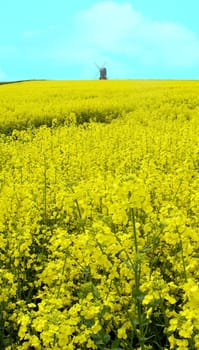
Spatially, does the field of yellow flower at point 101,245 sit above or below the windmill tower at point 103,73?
below

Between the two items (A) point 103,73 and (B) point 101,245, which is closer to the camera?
(B) point 101,245

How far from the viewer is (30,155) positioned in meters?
9.75

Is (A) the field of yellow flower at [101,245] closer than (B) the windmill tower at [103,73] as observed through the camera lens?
Yes

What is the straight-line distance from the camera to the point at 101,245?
3350 mm

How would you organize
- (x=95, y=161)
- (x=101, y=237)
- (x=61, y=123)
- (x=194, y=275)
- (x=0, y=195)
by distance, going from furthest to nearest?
(x=61, y=123)
(x=95, y=161)
(x=0, y=195)
(x=194, y=275)
(x=101, y=237)

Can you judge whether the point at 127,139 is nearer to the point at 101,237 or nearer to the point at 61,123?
the point at 61,123

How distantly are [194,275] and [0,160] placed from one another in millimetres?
6663

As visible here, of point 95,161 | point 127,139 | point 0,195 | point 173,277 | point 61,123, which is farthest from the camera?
point 61,123

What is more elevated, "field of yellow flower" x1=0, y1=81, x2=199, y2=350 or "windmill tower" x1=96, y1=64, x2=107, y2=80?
"windmill tower" x1=96, y1=64, x2=107, y2=80

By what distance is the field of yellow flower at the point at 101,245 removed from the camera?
308 cm

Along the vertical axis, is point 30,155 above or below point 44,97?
below

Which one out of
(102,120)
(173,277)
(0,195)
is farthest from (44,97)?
(173,277)

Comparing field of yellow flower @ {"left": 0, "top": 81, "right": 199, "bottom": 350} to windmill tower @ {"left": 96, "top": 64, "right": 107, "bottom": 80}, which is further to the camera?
windmill tower @ {"left": 96, "top": 64, "right": 107, "bottom": 80}

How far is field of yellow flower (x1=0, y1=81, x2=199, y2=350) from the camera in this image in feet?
10.1
